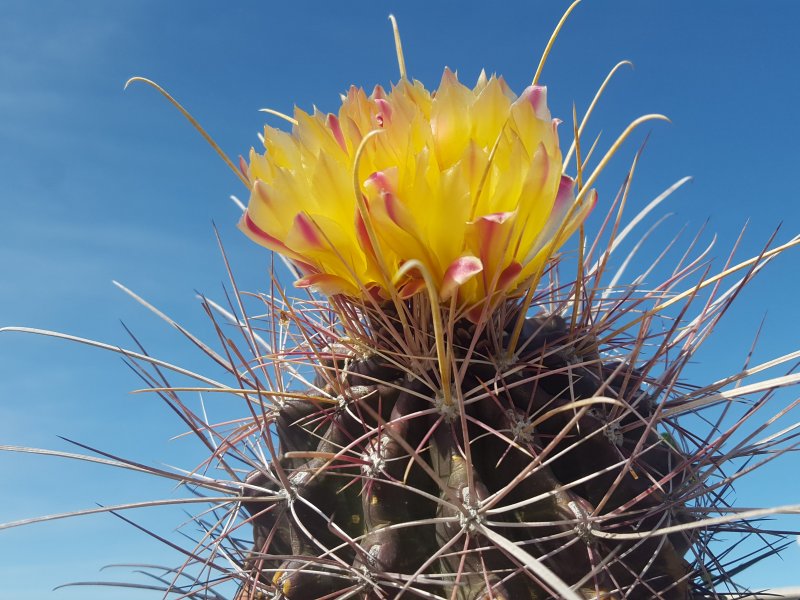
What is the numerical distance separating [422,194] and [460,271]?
14 centimetres

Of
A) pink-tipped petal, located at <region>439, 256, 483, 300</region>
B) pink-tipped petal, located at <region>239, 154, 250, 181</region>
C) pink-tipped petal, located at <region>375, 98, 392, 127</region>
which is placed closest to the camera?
pink-tipped petal, located at <region>439, 256, 483, 300</region>

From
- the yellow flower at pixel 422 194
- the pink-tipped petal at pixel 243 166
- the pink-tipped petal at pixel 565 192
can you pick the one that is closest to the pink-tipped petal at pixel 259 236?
the yellow flower at pixel 422 194

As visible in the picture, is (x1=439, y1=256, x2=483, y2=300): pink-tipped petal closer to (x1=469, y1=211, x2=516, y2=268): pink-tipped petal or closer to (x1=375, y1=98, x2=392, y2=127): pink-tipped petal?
(x1=469, y1=211, x2=516, y2=268): pink-tipped petal

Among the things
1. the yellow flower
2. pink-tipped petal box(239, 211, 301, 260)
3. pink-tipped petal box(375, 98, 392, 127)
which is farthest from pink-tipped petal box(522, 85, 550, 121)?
pink-tipped petal box(239, 211, 301, 260)

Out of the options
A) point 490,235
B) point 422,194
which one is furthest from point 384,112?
point 490,235

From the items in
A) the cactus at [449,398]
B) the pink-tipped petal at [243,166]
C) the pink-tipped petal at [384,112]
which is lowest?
the cactus at [449,398]

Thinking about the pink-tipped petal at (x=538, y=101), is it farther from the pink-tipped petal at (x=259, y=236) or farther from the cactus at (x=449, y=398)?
the pink-tipped petal at (x=259, y=236)

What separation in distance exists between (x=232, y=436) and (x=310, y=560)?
0.50 meters

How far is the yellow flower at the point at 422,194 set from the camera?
1.24 m

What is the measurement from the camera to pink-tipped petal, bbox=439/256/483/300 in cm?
119

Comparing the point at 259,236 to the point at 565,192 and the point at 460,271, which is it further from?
the point at 565,192

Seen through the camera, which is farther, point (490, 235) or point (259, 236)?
point (259, 236)

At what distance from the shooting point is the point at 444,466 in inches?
50.6

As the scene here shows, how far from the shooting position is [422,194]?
1249mm
